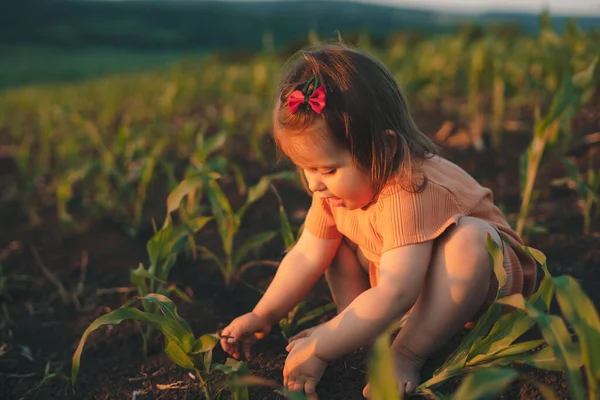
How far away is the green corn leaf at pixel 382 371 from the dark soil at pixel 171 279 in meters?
0.58

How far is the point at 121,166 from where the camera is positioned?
9.84ft

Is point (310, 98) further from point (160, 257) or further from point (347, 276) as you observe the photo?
point (160, 257)

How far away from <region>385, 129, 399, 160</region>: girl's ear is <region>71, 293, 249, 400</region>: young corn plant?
565 mm

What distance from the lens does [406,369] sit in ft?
4.83

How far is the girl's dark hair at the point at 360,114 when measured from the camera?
1406mm

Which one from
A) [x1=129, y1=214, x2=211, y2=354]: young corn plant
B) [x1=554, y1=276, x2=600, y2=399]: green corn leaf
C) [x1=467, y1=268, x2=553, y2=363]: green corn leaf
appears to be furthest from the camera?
[x1=129, y1=214, x2=211, y2=354]: young corn plant

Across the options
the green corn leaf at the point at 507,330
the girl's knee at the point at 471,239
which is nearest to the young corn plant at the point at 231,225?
the girl's knee at the point at 471,239

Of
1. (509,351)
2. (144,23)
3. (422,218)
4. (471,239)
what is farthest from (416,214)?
(144,23)

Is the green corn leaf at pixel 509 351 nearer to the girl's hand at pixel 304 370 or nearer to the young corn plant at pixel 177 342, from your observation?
the girl's hand at pixel 304 370

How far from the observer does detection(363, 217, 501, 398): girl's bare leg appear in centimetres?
142

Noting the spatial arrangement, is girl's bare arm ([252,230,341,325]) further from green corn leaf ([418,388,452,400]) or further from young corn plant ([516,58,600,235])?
young corn plant ([516,58,600,235])

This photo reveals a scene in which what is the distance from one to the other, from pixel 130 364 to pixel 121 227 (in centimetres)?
113

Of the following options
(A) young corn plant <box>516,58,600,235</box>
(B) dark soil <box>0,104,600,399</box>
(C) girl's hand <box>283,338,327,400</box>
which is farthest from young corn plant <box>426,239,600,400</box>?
(A) young corn plant <box>516,58,600,235</box>

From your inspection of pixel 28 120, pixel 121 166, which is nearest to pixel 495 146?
pixel 121 166
